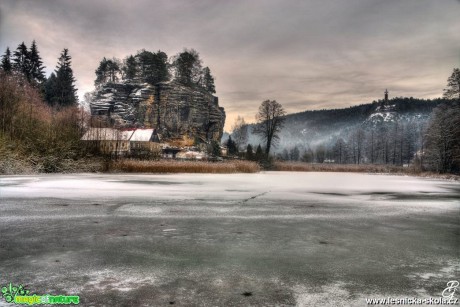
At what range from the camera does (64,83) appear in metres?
73.1

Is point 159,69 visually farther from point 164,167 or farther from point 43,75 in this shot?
point 164,167

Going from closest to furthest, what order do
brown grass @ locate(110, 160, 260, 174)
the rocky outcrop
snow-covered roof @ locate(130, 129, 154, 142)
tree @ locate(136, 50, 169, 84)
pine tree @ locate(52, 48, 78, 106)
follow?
brown grass @ locate(110, 160, 260, 174)
snow-covered roof @ locate(130, 129, 154, 142)
pine tree @ locate(52, 48, 78, 106)
the rocky outcrop
tree @ locate(136, 50, 169, 84)

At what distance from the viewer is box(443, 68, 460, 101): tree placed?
4122cm

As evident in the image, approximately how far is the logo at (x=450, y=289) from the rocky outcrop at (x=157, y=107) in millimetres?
78160

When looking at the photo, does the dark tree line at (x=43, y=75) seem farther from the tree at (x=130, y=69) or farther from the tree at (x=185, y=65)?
the tree at (x=185, y=65)

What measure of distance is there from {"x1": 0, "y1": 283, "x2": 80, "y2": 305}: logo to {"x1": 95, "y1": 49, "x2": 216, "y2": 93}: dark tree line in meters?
85.8

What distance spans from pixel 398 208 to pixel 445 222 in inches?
76.1

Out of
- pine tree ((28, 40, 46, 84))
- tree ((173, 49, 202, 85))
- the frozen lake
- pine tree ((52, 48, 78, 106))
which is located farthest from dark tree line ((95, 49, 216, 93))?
the frozen lake

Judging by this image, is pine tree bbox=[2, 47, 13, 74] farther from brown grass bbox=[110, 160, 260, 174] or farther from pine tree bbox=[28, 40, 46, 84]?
brown grass bbox=[110, 160, 260, 174]

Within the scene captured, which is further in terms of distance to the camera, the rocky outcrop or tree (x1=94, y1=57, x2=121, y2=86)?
tree (x1=94, y1=57, x2=121, y2=86)

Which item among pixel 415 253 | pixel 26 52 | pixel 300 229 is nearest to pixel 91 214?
pixel 300 229

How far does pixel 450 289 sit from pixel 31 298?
326 centimetres

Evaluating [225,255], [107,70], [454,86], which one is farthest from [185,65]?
[225,255]

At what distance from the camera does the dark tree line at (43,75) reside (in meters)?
65.7
